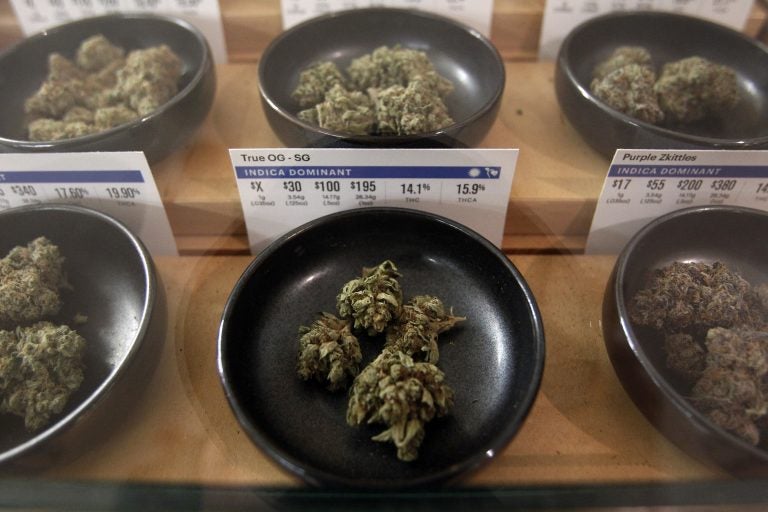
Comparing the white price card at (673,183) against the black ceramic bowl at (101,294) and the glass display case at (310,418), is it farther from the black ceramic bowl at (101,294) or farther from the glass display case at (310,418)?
the black ceramic bowl at (101,294)

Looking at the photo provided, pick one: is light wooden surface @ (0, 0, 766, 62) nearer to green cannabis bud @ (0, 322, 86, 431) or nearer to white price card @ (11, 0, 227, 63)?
white price card @ (11, 0, 227, 63)

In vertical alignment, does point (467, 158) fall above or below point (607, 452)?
above

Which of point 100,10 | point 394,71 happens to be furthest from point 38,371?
point 100,10

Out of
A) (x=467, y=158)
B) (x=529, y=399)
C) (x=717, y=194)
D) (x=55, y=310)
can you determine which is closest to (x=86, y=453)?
(x=55, y=310)

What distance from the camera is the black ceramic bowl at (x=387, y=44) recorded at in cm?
126

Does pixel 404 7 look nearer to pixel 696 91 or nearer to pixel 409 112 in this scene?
pixel 409 112

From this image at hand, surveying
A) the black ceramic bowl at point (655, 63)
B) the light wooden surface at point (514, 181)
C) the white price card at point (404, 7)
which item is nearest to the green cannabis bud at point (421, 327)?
the light wooden surface at point (514, 181)

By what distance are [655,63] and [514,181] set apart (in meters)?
0.54

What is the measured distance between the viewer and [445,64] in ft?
4.59

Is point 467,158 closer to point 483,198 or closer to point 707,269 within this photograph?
point 483,198

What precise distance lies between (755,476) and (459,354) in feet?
1.40

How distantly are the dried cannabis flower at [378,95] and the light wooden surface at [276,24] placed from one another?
28 centimetres

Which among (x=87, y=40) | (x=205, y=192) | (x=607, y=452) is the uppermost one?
(x=87, y=40)

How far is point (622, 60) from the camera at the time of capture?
1291 millimetres
